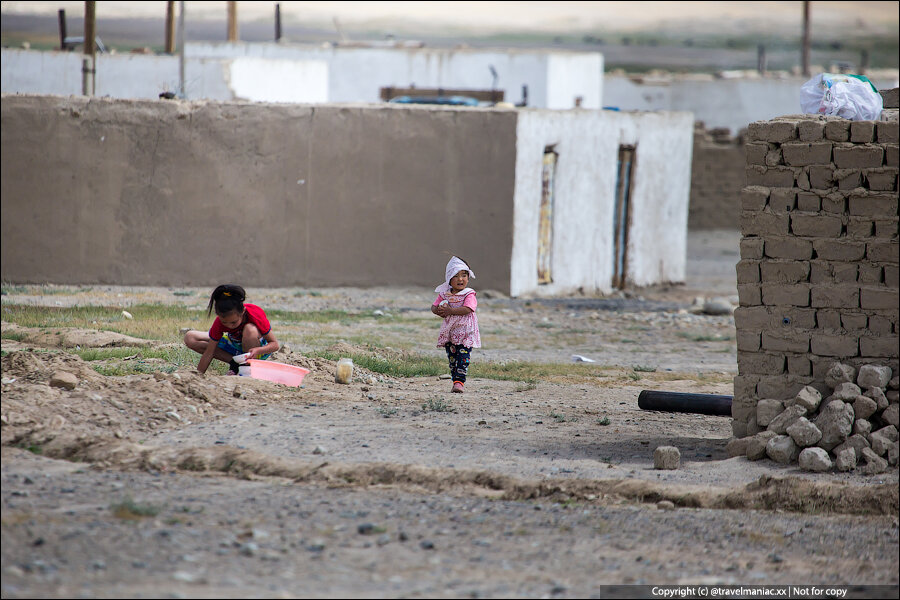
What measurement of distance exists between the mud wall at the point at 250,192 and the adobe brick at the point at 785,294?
7252 millimetres

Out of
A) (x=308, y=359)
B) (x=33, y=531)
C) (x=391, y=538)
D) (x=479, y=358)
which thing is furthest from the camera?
(x=479, y=358)

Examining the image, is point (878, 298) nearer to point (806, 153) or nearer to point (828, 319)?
point (828, 319)

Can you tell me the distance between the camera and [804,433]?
5.84 m

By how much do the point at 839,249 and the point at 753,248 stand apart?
1.59 ft

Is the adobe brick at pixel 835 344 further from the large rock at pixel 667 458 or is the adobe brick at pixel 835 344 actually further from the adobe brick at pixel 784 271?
the large rock at pixel 667 458

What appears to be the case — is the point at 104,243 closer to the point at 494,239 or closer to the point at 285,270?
the point at 285,270

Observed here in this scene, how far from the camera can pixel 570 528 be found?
4645 mm

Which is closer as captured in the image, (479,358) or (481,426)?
(481,426)

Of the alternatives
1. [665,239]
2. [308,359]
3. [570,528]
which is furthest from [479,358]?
[665,239]

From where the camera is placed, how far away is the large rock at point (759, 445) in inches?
236

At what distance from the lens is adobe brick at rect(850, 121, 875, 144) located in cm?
610

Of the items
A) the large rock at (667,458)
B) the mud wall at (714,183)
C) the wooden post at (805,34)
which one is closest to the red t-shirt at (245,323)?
the large rock at (667,458)

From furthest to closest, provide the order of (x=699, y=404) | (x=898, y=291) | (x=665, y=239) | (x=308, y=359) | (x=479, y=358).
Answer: (x=665, y=239)
(x=479, y=358)
(x=308, y=359)
(x=699, y=404)
(x=898, y=291)

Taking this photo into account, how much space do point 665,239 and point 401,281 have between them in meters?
5.06
